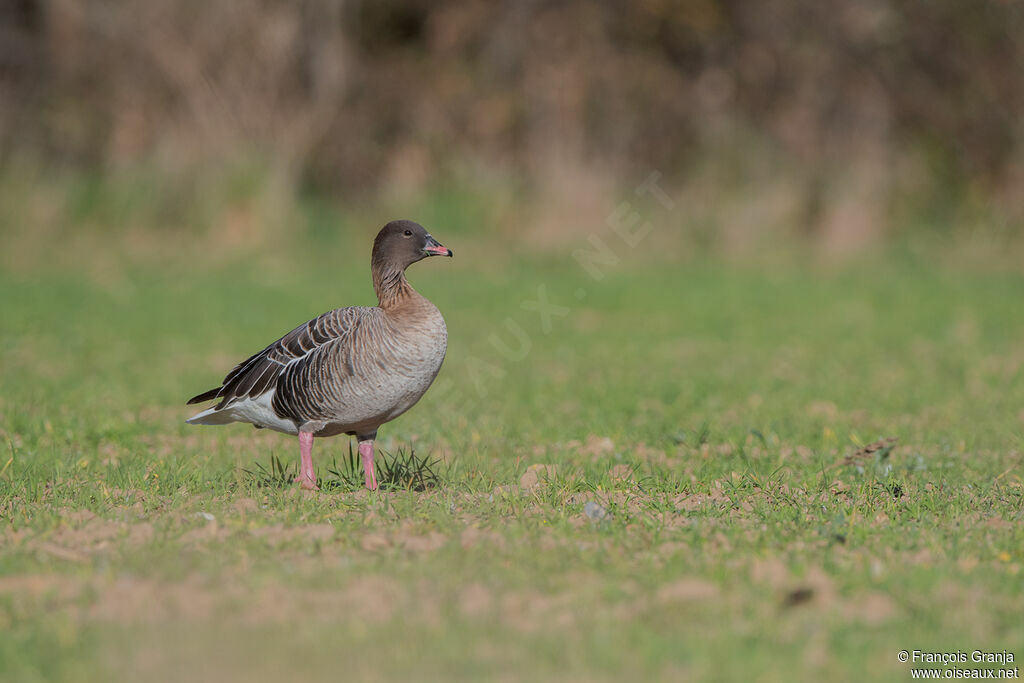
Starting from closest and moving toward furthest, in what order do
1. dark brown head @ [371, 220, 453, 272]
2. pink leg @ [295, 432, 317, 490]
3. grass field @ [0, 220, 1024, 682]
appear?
1. grass field @ [0, 220, 1024, 682]
2. pink leg @ [295, 432, 317, 490]
3. dark brown head @ [371, 220, 453, 272]

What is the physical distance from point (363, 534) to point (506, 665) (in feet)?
5.44

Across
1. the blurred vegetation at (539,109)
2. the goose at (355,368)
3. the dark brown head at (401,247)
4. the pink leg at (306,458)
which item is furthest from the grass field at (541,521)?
the blurred vegetation at (539,109)

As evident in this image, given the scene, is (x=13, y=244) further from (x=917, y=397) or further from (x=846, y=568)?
(x=846, y=568)

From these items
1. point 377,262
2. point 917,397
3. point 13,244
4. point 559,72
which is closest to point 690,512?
point 377,262

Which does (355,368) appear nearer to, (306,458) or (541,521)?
(306,458)

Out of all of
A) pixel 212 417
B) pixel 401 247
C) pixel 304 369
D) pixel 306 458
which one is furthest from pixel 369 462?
pixel 401 247

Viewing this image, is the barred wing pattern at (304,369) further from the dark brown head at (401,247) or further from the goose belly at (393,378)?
the dark brown head at (401,247)

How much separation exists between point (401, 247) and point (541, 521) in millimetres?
1864

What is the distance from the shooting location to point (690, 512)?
615 centimetres

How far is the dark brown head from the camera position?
6883 millimetres

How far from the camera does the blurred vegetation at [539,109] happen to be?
20.4 metres

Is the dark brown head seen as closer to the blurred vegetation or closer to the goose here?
the goose

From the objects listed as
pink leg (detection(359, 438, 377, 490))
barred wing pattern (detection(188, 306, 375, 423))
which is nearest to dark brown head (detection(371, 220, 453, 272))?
barred wing pattern (detection(188, 306, 375, 423))

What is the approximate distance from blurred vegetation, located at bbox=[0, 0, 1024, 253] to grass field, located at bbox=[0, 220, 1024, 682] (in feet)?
24.0
